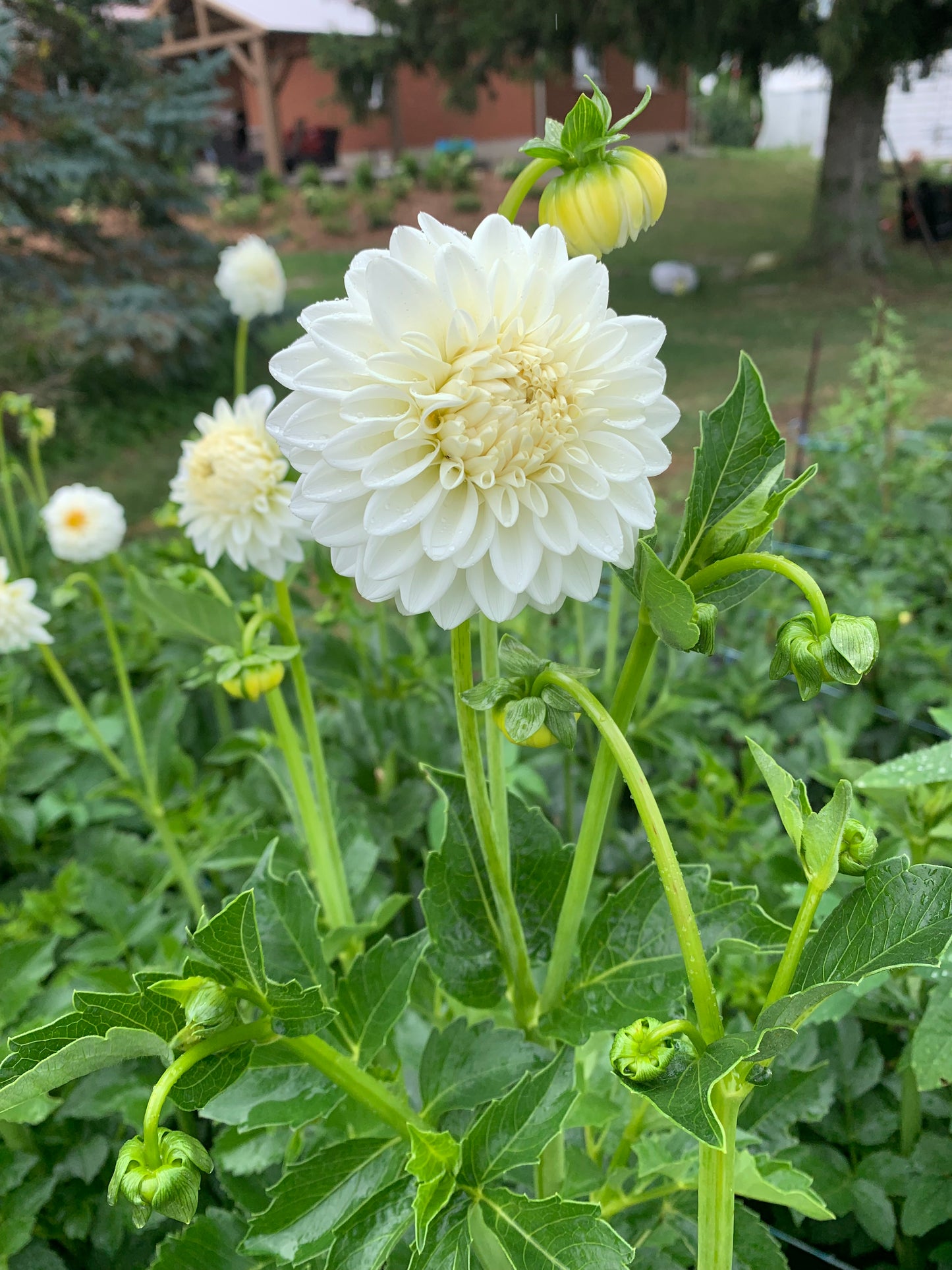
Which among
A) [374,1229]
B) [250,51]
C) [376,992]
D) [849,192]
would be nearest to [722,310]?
[849,192]

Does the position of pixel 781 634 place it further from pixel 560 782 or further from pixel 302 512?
pixel 560 782

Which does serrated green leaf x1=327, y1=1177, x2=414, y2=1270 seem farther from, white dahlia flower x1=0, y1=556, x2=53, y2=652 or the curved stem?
white dahlia flower x1=0, y1=556, x2=53, y2=652

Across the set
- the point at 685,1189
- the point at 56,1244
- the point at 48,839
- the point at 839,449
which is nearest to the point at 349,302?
the point at 685,1189

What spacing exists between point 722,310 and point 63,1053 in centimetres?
542

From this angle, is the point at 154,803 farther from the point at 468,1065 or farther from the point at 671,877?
the point at 671,877

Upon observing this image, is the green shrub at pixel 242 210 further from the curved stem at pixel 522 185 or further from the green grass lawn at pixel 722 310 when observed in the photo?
the curved stem at pixel 522 185

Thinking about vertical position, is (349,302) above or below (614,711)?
above

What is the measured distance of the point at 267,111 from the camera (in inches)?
250

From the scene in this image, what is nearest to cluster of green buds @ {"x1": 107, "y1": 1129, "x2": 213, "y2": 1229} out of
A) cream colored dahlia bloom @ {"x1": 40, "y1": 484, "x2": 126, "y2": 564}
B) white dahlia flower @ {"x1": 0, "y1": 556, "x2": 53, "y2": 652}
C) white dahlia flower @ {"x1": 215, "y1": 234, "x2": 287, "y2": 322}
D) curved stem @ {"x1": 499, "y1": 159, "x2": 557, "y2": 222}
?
curved stem @ {"x1": 499, "y1": 159, "x2": 557, "y2": 222}

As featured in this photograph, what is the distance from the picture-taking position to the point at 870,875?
0.40m

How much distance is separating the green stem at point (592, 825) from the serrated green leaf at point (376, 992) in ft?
0.26

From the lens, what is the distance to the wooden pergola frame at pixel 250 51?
5371 millimetres

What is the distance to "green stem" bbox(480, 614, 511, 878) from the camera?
1.57ft

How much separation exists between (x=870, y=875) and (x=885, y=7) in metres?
4.91
